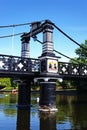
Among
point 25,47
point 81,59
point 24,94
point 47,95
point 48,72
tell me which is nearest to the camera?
point 47,95

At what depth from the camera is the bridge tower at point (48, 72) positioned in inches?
944

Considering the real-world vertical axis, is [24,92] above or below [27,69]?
below

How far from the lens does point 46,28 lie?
2469 cm

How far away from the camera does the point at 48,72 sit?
24.3 meters

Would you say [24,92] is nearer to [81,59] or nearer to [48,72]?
[48,72]

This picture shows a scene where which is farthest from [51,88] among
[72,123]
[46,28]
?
[72,123]

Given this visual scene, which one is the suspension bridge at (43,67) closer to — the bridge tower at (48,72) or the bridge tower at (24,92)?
the bridge tower at (48,72)

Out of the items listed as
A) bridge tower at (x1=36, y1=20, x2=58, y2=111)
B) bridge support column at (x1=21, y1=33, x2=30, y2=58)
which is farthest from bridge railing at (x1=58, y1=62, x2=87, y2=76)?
bridge support column at (x1=21, y1=33, x2=30, y2=58)

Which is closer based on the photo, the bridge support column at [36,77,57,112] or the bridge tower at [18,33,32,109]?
the bridge support column at [36,77,57,112]

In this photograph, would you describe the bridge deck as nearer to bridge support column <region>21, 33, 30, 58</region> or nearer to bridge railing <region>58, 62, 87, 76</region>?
bridge railing <region>58, 62, 87, 76</region>

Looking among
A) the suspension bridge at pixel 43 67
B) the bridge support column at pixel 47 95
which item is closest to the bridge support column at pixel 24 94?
the suspension bridge at pixel 43 67

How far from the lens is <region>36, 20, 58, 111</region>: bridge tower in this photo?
24.0 m

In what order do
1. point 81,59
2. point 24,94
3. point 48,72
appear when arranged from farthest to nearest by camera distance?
point 81,59
point 24,94
point 48,72

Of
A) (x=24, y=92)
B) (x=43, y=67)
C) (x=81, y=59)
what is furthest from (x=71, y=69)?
(x=81, y=59)
